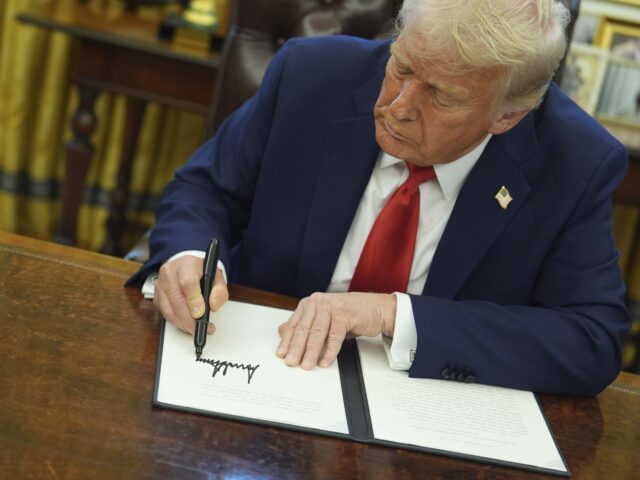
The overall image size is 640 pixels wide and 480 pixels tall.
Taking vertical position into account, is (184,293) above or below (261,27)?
below

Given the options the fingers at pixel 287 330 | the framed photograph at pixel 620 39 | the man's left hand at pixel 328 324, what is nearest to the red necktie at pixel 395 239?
the man's left hand at pixel 328 324

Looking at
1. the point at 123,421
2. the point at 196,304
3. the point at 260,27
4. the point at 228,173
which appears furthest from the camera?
the point at 260,27

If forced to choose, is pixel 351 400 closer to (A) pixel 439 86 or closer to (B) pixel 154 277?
(B) pixel 154 277

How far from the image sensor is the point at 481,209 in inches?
85.3

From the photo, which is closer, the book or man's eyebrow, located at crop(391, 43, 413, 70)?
the book

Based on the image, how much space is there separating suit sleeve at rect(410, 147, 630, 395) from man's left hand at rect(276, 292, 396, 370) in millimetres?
78

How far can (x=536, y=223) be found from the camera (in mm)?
2172

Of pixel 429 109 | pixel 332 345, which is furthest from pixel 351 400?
pixel 429 109

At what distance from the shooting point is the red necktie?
7.08ft

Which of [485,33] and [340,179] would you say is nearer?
[485,33]

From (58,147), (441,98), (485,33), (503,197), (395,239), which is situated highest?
(485,33)

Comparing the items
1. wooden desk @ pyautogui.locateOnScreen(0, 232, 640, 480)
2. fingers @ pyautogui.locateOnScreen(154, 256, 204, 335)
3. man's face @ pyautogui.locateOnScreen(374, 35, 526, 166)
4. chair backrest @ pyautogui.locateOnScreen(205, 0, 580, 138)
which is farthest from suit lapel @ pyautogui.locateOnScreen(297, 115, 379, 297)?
chair backrest @ pyautogui.locateOnScreen(205, 0, 580, 138)

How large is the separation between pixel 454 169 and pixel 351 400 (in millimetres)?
684
